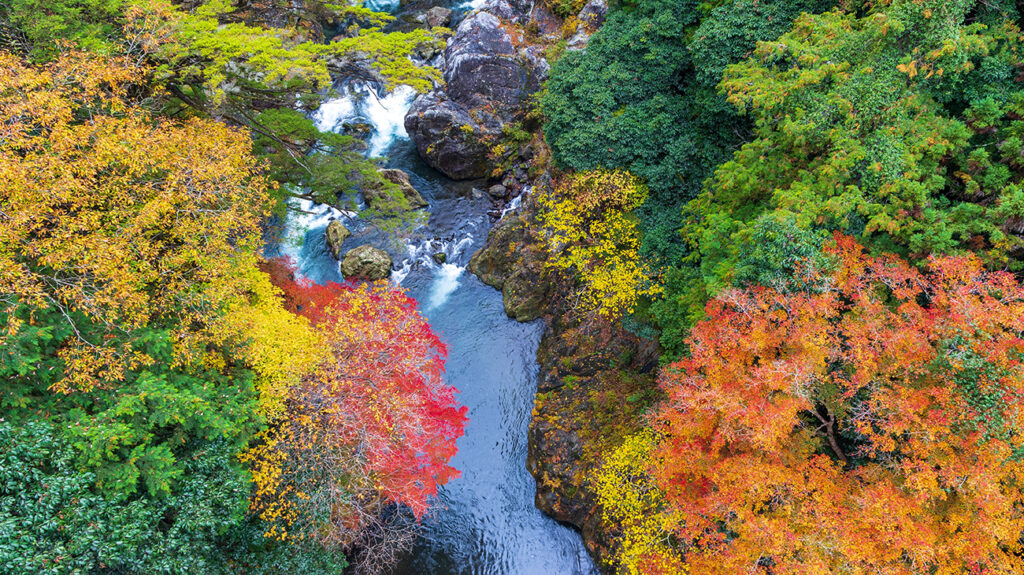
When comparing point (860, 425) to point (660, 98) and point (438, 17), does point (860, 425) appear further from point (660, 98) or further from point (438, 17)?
point (438, 17)

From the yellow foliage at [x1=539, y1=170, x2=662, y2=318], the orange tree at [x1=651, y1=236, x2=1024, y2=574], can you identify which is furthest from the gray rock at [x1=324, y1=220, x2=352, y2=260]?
the orange tree at [x1=651, y1=236, x2=1024, y2=574]

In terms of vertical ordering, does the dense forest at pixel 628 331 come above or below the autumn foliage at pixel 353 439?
above

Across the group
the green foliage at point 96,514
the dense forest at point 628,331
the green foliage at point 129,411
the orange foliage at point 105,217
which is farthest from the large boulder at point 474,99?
the green foliage at point 96,514

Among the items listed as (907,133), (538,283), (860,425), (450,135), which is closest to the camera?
(860,425)

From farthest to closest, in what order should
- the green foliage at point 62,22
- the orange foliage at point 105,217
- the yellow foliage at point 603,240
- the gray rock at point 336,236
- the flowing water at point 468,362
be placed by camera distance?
the gray rock at point 336,236 < the yellow foliage at point 603,240 < the flowing water at point 468,362 < the green foliage at point 62,22 < the orange foliage at point 105,217

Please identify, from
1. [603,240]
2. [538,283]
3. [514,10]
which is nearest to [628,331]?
[603,240]

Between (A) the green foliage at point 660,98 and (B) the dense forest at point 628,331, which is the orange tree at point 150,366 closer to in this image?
(B) the dense forest at point 628,331
